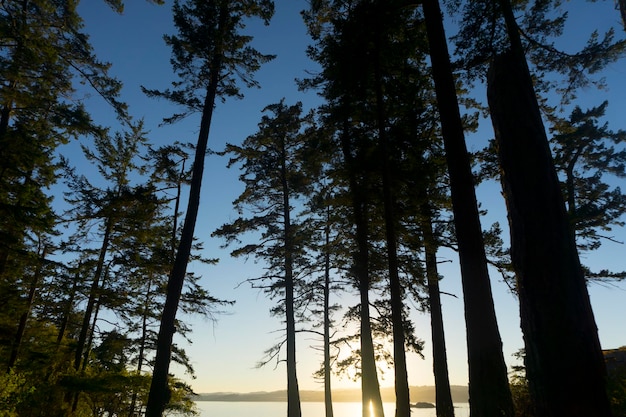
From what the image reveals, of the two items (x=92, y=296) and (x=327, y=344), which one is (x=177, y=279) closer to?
(x=92, y=296)

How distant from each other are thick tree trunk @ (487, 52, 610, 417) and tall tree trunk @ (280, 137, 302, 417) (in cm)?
1376

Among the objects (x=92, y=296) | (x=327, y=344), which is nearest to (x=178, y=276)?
(x=92, y=296)

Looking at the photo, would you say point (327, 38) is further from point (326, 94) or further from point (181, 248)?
point (181, 248)

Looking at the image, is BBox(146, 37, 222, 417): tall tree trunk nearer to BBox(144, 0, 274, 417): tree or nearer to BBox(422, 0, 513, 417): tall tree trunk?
BBox(144, 0, 274, 417): tree

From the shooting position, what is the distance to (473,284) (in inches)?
227

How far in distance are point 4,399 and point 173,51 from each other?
10998 mm

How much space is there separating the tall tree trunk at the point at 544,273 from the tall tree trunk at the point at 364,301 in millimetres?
7261

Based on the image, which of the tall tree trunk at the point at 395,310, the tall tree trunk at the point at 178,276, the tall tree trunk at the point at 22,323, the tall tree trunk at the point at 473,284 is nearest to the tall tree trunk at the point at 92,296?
the tall tree trunk at the point at 22,323

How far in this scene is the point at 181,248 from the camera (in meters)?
10.3

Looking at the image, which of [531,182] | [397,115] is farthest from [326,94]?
[531,182]

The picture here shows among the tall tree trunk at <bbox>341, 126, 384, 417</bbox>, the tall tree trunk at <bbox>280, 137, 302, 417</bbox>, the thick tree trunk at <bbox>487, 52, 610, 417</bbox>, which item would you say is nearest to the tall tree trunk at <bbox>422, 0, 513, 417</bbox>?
the thick tree trunk at <bbox>487, 52, 610, 417</bbox>

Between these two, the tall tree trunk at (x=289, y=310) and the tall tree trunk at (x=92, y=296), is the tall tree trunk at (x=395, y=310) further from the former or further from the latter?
the tall tree trunk at (x=92, y=296)

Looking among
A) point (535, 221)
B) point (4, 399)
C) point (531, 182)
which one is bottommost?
point (4, 399)

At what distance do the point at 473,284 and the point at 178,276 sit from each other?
301 inches
